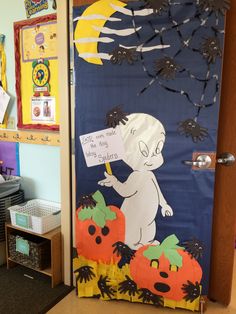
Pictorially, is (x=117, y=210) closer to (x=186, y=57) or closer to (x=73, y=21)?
(x=186, y=57)

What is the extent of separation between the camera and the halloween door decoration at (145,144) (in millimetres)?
1608

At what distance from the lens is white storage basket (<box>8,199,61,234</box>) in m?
2.09

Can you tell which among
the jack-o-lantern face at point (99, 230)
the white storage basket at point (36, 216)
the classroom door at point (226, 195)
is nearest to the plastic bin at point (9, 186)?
the white storage basket at point (36, 216)

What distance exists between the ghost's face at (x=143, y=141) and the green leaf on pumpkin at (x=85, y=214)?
419 mm

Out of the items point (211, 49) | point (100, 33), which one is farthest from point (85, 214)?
point (211, 49)

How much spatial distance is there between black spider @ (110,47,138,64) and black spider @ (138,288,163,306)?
4.65ft

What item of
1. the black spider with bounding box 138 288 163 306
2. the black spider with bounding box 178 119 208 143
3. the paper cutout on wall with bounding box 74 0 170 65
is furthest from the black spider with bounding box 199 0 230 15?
the black spider with bounding box 138 288 163 306

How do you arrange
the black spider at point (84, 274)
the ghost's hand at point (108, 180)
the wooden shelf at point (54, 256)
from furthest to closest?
the wooden shelf at point (54, 256), the black spider at point (84, 274), the ghost's hand at point (108, 180)

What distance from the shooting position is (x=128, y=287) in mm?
1900

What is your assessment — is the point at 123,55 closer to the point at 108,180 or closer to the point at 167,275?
the point at 108,180

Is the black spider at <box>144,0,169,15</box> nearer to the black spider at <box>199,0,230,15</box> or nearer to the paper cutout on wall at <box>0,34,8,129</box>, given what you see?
the black spider at <box>199,0,230,15</box>

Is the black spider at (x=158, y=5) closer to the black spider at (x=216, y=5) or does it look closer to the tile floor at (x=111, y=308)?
the black spider at (x=216, y=5)

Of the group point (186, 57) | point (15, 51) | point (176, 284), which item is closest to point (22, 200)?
point (15, 51)

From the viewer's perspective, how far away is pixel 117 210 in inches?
73.0
